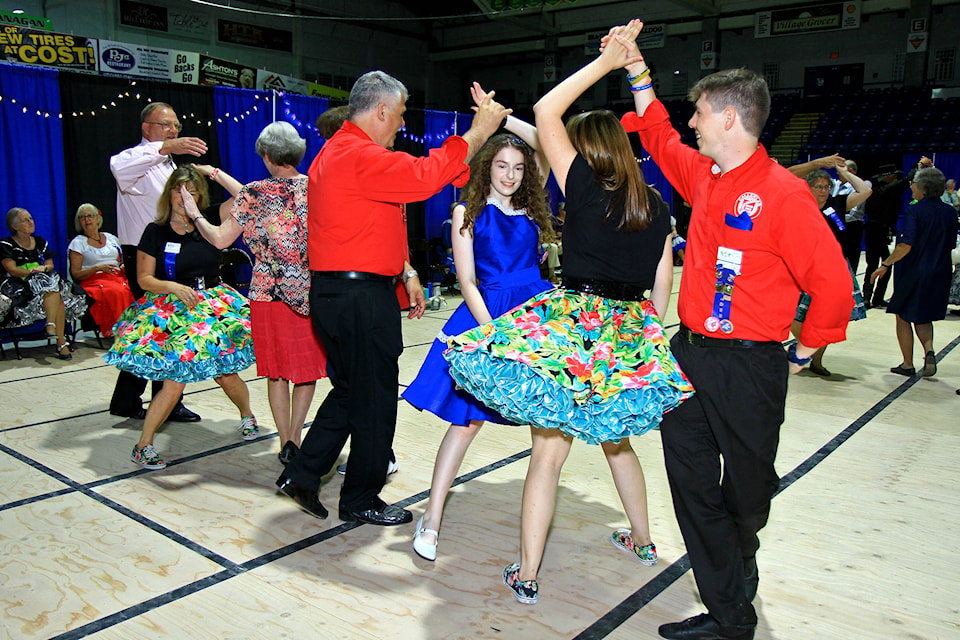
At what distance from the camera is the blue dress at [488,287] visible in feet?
9.55

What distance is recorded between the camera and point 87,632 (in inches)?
91.1

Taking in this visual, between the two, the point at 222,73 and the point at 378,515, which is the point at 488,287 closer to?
the point at 378,515

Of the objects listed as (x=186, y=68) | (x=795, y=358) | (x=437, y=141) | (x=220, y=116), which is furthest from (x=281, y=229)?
(x=186, y=68)

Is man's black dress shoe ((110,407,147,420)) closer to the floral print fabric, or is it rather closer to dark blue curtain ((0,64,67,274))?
the floral print fabric

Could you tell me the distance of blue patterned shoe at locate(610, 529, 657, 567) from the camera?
2818mm

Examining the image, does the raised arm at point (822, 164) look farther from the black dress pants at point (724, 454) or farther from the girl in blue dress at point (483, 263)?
the black dress pants at point (724, 454)

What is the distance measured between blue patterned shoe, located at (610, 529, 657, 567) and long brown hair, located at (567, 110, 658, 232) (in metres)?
1.26

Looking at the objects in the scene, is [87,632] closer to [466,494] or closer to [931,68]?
[466,494]

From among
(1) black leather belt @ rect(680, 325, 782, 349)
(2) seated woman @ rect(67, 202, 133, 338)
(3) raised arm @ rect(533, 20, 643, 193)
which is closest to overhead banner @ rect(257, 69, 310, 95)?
(2) seated woman @ rect(67, 202, 133, 338)

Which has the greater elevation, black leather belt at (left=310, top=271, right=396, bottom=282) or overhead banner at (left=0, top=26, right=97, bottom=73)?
overhead banner at (left=0, top=26, right=97, bottom=73)

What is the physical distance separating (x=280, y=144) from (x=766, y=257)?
226 cm

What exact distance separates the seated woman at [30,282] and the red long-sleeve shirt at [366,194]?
4.61 metres

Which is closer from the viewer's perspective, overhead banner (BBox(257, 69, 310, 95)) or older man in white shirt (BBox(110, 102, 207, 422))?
older man in white shirt (BBox(110, 102, 207, 422))

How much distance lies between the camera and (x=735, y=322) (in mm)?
2092
